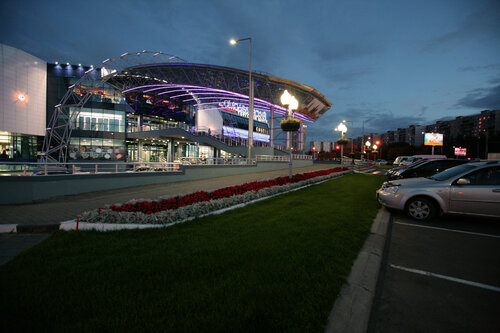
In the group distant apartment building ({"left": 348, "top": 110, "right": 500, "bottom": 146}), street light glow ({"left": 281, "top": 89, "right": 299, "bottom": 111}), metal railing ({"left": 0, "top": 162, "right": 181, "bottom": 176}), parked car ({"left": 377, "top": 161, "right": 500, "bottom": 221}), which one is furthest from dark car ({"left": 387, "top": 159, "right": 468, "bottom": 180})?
distant apartment building ({"left": 348, "top": 110, "right": 500, "bottom": 146})

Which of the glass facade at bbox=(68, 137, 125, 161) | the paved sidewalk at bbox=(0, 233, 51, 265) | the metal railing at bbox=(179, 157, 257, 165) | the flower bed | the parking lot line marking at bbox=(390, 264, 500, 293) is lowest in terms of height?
the paved sidewalk at bbox=(0, 233, 51, 265)

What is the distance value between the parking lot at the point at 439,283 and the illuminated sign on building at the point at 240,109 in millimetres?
46918

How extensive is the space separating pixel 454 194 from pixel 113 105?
4982cm

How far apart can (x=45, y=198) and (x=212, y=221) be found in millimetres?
8075

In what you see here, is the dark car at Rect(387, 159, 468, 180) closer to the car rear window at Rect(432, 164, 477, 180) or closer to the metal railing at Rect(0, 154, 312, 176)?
the car rear window at Rect(432, 164, 477, 180)

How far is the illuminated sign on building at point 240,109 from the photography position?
163 ft

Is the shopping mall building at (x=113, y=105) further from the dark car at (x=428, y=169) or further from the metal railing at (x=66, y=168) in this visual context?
the dark car at (x=428, y=169)

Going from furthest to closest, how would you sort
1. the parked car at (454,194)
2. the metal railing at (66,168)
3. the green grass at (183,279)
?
the metal railing at (66,168)
the parked car at (454,194)
the green grass at (183,279)

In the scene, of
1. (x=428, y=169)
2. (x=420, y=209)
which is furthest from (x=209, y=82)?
(x=420, y=209)

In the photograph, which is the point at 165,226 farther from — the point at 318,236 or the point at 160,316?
the point at 318,236

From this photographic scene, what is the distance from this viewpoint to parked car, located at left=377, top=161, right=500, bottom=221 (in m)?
5.59

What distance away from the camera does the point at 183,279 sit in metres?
2.83

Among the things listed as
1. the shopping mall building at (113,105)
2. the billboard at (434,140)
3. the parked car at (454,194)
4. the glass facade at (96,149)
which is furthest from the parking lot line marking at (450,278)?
the billboard at (434,140)

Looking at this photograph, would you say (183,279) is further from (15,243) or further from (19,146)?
(19,146)
